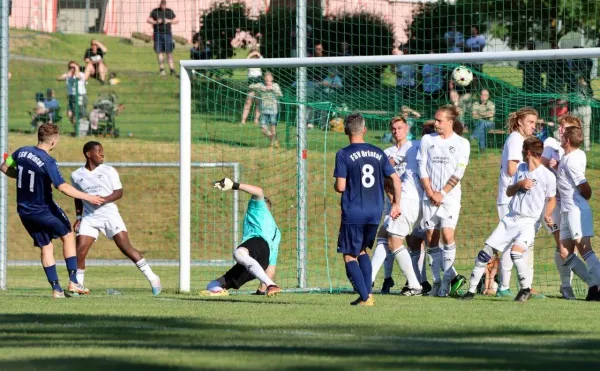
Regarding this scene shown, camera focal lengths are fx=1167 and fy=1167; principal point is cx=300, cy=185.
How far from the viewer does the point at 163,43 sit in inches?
915

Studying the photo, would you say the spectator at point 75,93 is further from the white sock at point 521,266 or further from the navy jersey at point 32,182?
the white sock at point 521,266

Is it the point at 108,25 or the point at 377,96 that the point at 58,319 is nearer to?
the point at 377,96

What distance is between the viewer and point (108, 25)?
1942cm

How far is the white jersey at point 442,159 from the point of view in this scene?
13.0 m

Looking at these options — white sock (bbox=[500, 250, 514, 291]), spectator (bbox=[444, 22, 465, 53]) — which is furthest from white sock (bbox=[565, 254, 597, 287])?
spectator (bbox=[444, 22, 465, 53])

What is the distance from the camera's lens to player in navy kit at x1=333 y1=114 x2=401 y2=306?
10797 mm

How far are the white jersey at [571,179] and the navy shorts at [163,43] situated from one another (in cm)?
1087

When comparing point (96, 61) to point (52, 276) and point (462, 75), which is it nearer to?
point (462, 75)

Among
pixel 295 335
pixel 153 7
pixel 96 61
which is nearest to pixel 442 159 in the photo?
pixel 295 335

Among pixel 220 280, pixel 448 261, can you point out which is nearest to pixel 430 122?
pixel 448 261

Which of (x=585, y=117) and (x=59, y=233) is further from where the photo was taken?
(x=585, y=117)

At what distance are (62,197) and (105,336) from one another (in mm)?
16737

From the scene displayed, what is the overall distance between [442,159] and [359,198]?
7.99 ft

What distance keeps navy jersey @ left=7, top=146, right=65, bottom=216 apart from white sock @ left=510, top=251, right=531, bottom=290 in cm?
493
